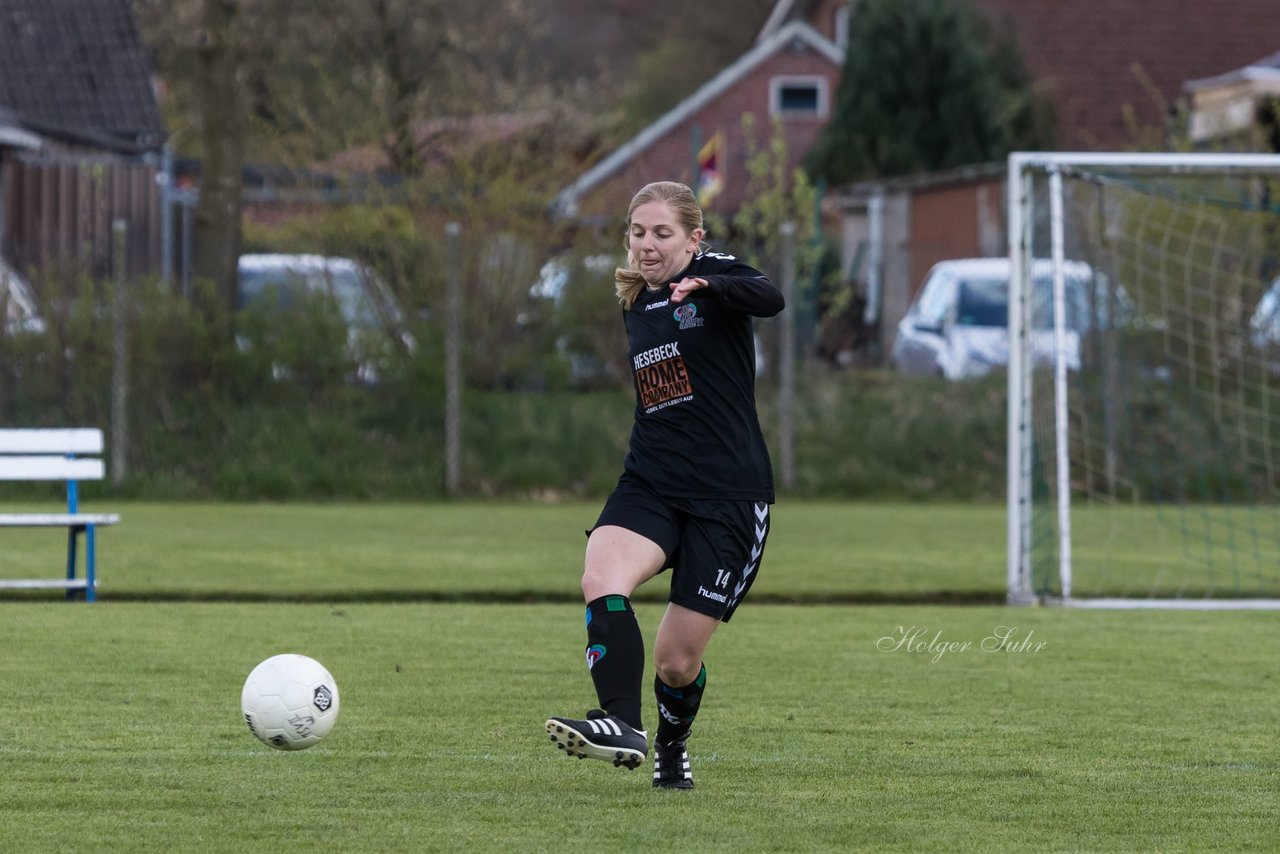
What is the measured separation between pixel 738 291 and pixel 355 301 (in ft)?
42.2

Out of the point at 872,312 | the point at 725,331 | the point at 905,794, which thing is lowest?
the point at 905,794

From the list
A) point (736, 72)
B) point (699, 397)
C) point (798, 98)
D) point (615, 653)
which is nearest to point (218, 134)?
point (699, 397)

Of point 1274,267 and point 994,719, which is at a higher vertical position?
point 1274,267

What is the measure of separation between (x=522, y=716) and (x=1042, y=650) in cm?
316

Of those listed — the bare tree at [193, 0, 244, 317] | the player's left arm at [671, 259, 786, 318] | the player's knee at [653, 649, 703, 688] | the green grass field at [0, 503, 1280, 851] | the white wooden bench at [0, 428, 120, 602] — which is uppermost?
the bare tree at [193, 0, 244, 317]

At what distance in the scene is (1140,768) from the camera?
19.9 ft

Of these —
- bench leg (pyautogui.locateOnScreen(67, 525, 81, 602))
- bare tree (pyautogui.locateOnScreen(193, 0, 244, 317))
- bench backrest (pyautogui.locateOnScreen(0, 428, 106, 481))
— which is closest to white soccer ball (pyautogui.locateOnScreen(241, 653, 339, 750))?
bench leg (pyautogui.locateOnScreen(67, 525, 81, 602))

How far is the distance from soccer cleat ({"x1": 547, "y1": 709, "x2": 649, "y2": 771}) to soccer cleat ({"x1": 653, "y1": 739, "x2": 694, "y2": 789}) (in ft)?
Answer: 1.60

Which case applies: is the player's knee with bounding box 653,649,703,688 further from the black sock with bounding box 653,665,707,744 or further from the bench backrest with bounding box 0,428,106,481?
the bench backrest with bounding box 0,428,106,481

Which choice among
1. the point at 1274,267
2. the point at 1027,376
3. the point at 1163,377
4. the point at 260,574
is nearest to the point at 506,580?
the point at 260,574

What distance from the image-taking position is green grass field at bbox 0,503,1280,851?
5.10 metres

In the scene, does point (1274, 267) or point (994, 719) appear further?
point (1274, 267)

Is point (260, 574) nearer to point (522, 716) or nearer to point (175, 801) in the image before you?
point (522, 716)

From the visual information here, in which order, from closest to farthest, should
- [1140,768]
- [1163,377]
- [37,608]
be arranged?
[1140,768]
[37,608]
[1163,377]
